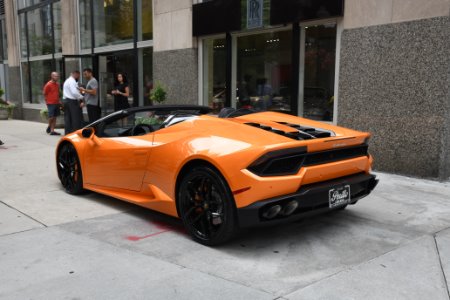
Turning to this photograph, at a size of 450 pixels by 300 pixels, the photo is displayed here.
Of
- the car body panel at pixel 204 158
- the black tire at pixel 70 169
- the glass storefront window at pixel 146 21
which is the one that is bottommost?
the black tire at pixel 70 169

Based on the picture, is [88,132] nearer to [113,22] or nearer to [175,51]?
[175,51]

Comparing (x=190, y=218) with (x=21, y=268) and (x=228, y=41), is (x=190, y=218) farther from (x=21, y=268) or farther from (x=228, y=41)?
(x=228, y=41)

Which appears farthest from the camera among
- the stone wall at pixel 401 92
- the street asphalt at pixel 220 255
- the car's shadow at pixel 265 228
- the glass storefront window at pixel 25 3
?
the glass storefront window at pixel 25 3

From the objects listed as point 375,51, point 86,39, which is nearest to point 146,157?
point 375,51

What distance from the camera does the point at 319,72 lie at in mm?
8492

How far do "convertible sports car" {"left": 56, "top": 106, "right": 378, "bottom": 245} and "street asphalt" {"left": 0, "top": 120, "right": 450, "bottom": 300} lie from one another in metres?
0.30

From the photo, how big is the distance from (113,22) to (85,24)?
197cm

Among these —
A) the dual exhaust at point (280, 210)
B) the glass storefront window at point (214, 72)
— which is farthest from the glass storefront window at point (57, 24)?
the dual exhaust at point (280, 210)

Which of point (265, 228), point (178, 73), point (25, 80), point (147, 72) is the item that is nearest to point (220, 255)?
point (265, 228)

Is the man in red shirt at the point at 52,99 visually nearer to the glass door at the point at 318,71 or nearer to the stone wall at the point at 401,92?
the glass door at the point at 318,71

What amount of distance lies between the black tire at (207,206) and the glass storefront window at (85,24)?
12.8 metres

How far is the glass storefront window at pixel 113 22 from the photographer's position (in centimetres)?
1347

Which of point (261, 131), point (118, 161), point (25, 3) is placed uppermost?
point (25, 3)

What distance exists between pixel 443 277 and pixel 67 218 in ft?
12.0
